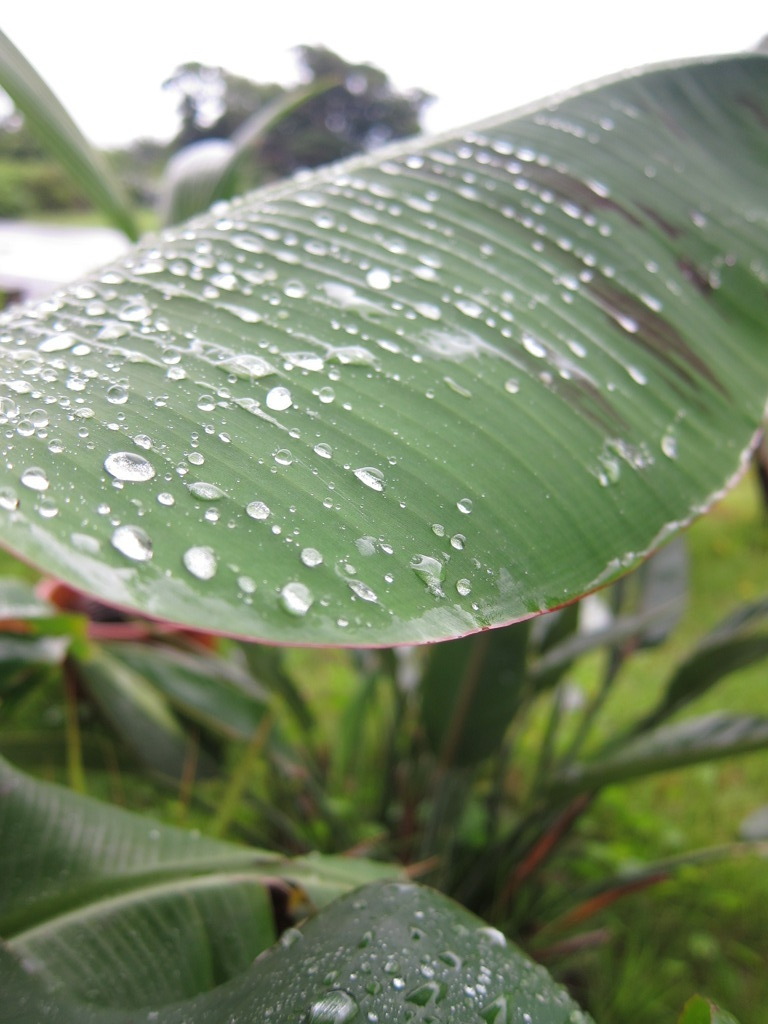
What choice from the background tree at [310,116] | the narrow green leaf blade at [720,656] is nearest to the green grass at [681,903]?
the narrow green leaf blade at [720,656]

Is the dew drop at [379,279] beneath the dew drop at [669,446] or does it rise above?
above

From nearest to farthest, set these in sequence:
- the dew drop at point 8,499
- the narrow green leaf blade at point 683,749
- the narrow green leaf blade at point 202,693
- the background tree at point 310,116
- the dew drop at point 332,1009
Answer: the dew drop at point 8,499, the dew drop at point 332,1009, the narrow green leaf blade at point 683,749, the narrow green leaf blade at point 202,693, the background tree at point 310,116

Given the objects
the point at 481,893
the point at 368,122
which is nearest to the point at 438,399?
the point at 481,893

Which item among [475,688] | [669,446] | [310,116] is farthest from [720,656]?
[310,116]

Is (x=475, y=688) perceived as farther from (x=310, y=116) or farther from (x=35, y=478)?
(x=310, y=116)

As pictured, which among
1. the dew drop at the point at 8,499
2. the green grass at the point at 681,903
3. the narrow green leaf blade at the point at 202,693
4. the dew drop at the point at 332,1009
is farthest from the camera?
the green grass at the point at 681,903

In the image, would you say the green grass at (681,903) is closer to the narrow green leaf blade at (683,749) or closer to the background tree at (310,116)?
the narrow green leaf blade at (683,749)

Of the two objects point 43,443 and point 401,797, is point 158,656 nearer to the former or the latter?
point 401,797
